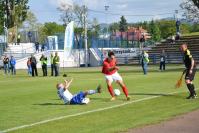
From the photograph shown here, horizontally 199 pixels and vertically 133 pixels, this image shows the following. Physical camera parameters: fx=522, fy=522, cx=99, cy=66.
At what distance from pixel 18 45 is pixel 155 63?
20.1 m

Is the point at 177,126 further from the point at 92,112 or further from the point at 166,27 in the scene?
the point at 166,27

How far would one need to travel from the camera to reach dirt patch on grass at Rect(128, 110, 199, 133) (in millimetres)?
11109

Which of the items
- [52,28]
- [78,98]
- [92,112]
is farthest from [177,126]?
[52,28]

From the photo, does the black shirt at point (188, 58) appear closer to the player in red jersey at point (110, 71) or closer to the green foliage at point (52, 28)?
the player in red jersey at point (110, 71)

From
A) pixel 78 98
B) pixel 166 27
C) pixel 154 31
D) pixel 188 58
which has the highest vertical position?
pixel 166 27

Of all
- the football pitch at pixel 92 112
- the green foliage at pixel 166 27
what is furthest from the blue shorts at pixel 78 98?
the green foliage at pixel 166 27

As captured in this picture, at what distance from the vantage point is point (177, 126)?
11742 mm

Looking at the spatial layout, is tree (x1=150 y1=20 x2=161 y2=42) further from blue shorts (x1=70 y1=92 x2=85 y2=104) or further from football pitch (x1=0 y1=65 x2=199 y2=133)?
blue shorts (x1=70 y1=92 x2=85 y2=104)

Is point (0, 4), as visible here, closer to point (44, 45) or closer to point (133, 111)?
point (44, 45)

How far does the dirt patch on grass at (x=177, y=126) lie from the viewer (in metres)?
11.1

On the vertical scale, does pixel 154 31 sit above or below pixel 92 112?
above

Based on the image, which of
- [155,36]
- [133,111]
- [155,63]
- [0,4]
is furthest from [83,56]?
[155,36]

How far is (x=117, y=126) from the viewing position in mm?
11797

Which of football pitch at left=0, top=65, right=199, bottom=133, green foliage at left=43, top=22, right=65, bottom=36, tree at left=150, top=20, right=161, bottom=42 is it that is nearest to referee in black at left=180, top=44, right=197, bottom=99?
football pitch at left=0, top=65, right=199, bottom=133
